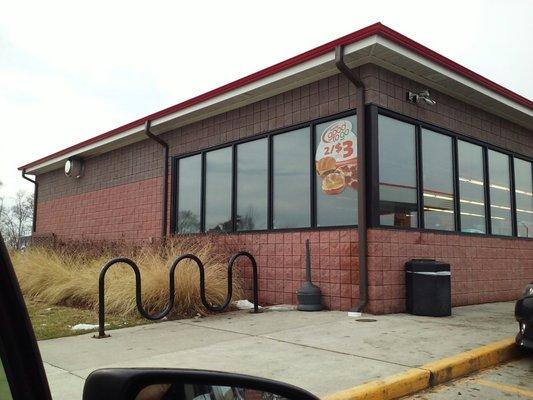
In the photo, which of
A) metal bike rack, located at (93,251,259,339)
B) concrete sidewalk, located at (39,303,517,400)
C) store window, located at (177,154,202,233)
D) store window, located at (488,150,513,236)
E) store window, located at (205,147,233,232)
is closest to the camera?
concrete sidewalk, located at (39,303,517,400)

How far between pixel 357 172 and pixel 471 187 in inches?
149

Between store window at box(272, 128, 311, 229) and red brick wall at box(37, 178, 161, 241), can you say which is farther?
red brick wall at box(37, 178, 161, 241)

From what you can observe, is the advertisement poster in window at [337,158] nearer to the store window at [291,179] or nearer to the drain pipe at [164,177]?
the store window at [291,179]

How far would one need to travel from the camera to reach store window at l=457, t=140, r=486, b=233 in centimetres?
1087

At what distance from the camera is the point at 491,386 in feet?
16.0

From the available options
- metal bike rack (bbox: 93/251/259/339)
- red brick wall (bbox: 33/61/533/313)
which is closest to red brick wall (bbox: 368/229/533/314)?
red brick wall (bbox: 33/61/533/313)

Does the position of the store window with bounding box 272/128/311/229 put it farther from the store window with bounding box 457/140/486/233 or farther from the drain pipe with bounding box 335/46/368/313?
the store window with bounding box 457/140/486/233

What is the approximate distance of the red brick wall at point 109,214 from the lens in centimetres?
1380

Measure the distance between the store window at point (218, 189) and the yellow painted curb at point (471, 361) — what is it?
6.59 metres

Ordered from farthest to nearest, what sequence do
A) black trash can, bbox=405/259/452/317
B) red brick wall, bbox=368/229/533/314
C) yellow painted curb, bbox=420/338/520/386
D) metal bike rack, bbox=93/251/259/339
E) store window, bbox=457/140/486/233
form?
1. store window, bbox=457/140/486/233
2. red brick wall, bbox=368/229/533/314
3. black trash can, bbox=405/259/452/317
4. metal bike rack, bbox=93/251/259/339
5. yellow painted curb, bbox=420/338/520/386

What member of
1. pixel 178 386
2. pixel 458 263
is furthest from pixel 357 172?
pixel 178 386

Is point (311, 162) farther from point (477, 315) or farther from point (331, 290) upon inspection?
point (477, 315)

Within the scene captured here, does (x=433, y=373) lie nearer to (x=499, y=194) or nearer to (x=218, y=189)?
(x=218, y=189)

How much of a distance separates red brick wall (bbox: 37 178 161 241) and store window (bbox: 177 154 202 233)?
816 mm
